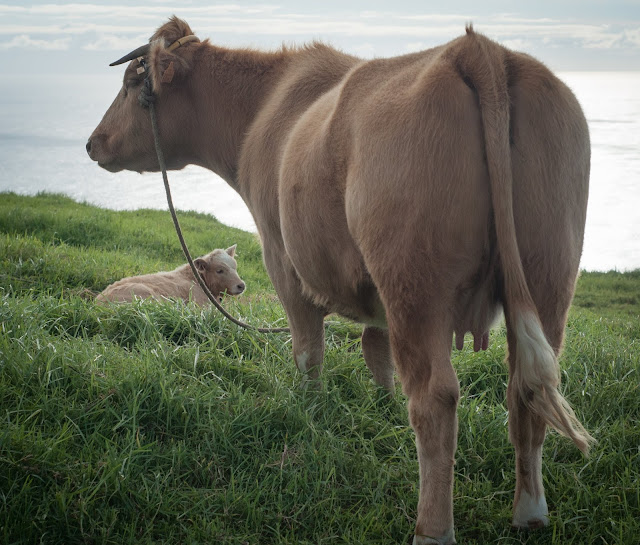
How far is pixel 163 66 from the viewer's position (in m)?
4.02

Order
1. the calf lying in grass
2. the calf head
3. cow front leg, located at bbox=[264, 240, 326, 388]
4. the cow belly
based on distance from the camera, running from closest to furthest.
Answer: the cow belly
cow front leg, located at bbox=[264, 240, 326, 388]
the calf lying in grass
the calf head

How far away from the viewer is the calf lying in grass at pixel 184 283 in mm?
5672

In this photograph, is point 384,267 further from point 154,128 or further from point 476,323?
point 154,128

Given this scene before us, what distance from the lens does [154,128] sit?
4.09 meters

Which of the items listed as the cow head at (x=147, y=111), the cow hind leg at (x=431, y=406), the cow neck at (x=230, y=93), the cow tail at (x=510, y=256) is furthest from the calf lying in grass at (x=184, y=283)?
the cow tail at (x=510, y=256)

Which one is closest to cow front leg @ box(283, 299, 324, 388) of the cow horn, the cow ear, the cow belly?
the cow belly

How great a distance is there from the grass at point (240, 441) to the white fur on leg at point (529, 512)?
0.17ft

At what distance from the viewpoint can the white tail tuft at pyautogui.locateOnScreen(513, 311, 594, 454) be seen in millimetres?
2332

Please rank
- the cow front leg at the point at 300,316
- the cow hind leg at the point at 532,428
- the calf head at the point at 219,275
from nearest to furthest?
the cow hind leg at the point at 532,428
the cow front leg at the point at 300,316
the calf head at the point at 219,275

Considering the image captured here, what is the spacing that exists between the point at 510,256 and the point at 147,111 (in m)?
2.69

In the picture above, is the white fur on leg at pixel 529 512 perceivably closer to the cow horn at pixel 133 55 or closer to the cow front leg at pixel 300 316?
the cow front leg at pixel 300 316

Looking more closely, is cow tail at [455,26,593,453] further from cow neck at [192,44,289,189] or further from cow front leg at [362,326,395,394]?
cow neck at [192,44,289,189]

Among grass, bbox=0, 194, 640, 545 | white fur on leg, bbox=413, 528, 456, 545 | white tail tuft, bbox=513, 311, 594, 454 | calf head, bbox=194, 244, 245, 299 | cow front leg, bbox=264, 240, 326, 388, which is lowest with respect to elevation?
calf head, bbox=194, 244, 245, 299

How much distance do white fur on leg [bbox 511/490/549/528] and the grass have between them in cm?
5
